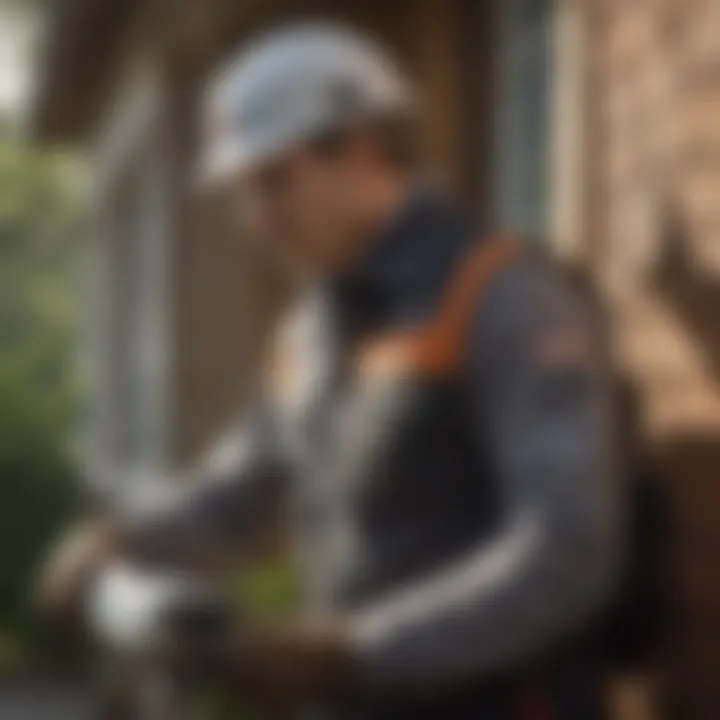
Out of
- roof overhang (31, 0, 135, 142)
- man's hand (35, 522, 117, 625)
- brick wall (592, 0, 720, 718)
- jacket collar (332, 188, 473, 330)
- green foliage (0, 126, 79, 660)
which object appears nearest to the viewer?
jacket collar (332, 188, 473, 330)

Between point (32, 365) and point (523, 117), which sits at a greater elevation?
point (523, 117)

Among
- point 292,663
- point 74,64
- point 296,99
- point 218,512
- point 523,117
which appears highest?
point 74,64

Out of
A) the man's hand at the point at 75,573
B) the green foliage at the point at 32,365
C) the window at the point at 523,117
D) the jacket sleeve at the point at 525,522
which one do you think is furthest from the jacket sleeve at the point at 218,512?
the green foliage at the point at 32,365

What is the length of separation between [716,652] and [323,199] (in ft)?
Result: 3.11

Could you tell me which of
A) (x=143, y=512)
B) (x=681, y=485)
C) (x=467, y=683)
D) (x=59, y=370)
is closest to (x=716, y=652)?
(x=681, y=485)

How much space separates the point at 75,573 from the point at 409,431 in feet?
2.95

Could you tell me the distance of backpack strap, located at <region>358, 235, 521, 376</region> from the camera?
324 cm

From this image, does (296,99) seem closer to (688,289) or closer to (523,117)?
(688,289)

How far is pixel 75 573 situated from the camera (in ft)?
12.9

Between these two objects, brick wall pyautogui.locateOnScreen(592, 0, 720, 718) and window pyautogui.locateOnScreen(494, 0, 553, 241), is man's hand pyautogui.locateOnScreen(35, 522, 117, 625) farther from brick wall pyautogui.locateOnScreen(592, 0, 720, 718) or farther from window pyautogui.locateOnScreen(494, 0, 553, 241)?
window pyautogui.locateOnScreen(494, 0, 553, 241)

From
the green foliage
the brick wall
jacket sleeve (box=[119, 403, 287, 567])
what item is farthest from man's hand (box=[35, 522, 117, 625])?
the green foliage

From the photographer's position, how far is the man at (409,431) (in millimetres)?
3156

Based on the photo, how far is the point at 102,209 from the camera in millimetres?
18594

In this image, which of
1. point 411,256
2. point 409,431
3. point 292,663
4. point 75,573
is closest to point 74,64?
point 75,573
